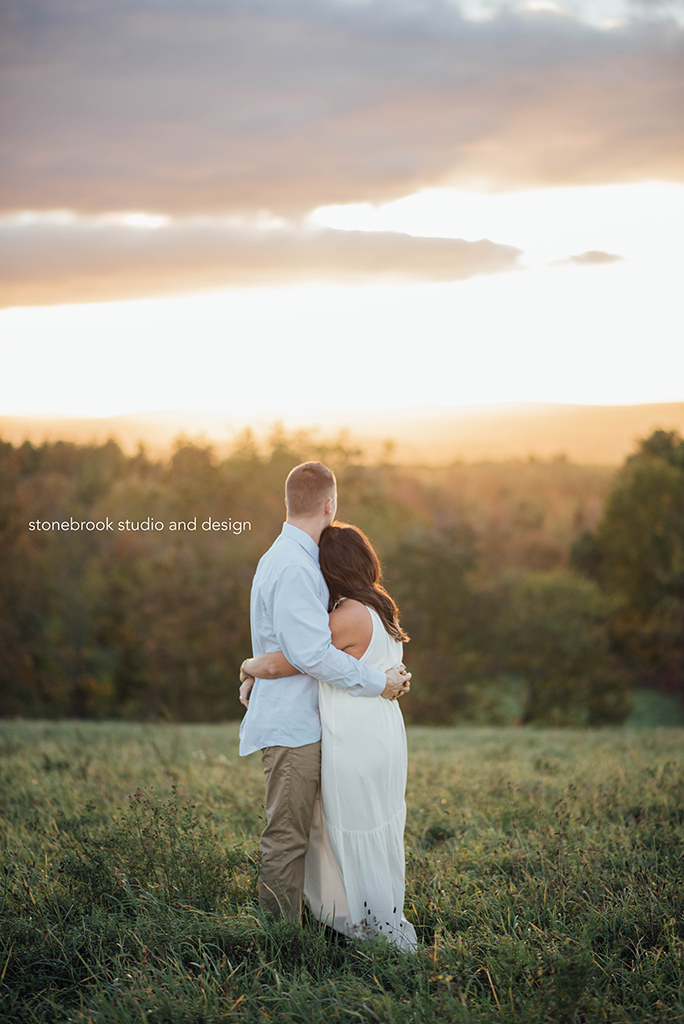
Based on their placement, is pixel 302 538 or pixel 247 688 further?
pixel 247 688

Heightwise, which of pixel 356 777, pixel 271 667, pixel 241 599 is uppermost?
pixel 271 667

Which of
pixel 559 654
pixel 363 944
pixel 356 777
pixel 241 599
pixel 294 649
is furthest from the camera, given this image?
pixel 559 654

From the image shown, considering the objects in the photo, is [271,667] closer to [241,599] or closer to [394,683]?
[394,683]

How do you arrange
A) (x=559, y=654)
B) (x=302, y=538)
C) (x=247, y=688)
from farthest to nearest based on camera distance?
(x=559, y=654)
(x=247, y=688)
(x=302, y=538)

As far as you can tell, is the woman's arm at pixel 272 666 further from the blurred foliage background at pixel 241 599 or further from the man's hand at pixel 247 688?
the blurred foliage background at pixel 241 599

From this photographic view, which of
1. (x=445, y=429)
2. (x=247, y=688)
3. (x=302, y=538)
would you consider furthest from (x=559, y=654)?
(x=302, y=538)

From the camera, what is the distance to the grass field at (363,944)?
122 inches

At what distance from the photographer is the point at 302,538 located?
3918 mm

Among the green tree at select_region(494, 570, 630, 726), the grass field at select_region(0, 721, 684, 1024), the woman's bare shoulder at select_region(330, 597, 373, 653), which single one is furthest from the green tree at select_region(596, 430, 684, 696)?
the woman's bare shoulder at select_region(330, 597, 373, 653)

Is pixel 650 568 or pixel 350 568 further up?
pixel 350 568

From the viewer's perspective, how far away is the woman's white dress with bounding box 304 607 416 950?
3783 mm

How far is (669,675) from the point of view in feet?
114

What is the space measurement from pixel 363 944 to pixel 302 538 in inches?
75.2

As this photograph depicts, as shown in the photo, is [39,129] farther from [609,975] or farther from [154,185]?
[609,975]
